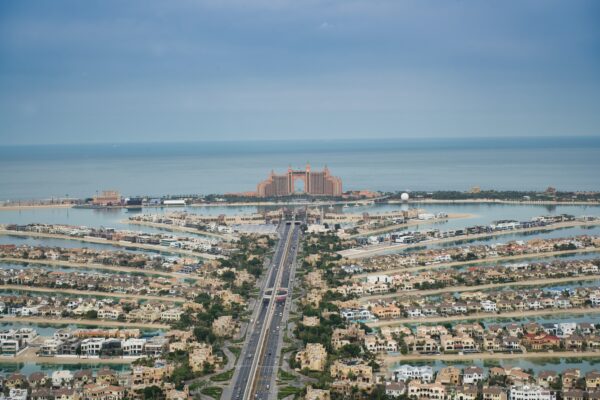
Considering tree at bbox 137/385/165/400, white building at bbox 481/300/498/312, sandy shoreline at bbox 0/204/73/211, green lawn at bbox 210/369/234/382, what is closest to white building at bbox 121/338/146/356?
green lawn at bbox 210/369/234/382

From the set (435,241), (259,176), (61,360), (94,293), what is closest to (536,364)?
(61,360)

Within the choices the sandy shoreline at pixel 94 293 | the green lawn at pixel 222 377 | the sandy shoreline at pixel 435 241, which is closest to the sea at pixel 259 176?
the sandy shoreline at pixel 435 241

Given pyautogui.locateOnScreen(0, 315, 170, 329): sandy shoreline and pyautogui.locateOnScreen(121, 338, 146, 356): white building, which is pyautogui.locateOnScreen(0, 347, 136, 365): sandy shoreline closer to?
pyautogui.locateOnScreen(121, 338, 146, 356): white building

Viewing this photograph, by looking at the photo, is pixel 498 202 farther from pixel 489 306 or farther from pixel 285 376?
pixel 285 376

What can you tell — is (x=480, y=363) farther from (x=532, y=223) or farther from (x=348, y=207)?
(x=348, y=207)

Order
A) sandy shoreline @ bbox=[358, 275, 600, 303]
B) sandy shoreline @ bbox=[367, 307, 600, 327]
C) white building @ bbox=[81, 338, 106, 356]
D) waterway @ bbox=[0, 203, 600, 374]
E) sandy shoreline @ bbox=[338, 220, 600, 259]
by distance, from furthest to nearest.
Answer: waterway @ bbox=[0, 203, 600, 374], sandy shoreline @ bbox=[338, 220, 600, 259], sandy shoreline @ bbox=[358, 275, 600, 303], sandy shoreline @ bbox=[367, 307, 600, 327], white building @ bbox=[81, 338, 106, 356]

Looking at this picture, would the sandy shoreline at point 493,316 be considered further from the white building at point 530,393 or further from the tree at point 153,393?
the tree at point 153,393

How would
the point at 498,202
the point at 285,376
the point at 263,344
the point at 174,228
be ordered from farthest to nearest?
the point at 498,202
the point at 174,228
the point at 263,344
the point at 285,376

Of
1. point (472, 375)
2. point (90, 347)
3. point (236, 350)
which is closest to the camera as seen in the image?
point (472, 375)
